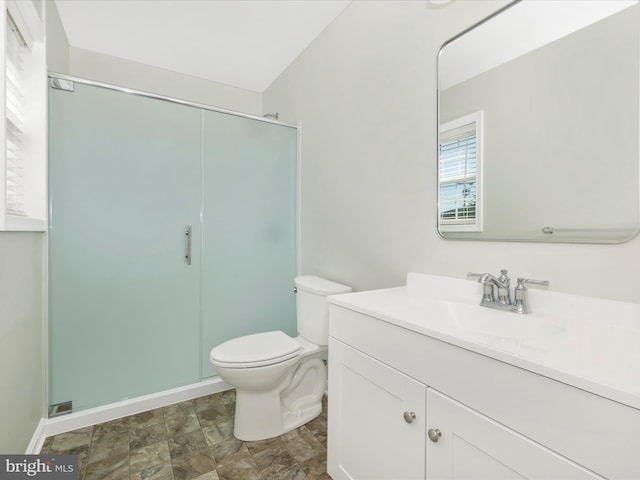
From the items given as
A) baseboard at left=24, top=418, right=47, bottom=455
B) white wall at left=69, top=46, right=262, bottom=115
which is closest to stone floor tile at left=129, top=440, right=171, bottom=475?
baseboard at left=24, top=418, right=47, bottom=455

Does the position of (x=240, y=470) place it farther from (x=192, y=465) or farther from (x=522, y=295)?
(x=522, y=295)

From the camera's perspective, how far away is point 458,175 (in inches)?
51.3

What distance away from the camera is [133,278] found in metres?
1.91

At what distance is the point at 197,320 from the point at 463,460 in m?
1.77

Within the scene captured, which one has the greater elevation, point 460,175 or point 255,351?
point 460,175

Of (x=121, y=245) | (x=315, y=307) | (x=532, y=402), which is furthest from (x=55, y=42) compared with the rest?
(x=532, y=402)

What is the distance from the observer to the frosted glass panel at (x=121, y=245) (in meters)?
1.72

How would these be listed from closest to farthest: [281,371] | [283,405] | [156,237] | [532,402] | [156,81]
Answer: [532,402] < [281,371] < [283,405] < [156,237] < [156,81]

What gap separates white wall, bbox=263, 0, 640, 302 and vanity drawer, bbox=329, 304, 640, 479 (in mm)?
479

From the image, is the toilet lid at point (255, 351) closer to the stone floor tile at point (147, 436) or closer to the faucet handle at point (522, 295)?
the stone floor tile at point (147, 436)

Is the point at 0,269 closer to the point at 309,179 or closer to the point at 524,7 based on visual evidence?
the point at 309,179

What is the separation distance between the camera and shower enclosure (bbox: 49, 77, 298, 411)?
1.73 meters

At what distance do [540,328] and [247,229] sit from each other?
1.83m

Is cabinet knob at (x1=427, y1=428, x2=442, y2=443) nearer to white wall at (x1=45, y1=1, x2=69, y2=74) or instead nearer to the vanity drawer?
the vanity drawer
